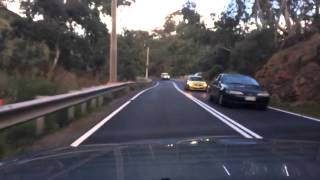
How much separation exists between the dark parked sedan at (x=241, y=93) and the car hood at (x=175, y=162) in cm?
1963

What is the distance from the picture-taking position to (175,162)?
4398 millimetres

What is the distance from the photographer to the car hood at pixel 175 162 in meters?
3.98

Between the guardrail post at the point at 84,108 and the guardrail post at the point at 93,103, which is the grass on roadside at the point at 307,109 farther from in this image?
the guardrail post at the point at 84,108

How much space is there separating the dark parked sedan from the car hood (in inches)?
773

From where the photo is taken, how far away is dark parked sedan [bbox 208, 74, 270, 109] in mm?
24984

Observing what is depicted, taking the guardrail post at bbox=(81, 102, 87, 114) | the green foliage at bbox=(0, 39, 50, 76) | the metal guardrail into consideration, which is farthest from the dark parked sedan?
the green foliage at bbox=(0, 39, 50, 76)

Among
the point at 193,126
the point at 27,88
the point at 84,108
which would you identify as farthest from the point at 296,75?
the point at 193,126

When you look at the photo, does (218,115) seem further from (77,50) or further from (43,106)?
(77,50)

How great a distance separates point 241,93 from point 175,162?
68.5 ft

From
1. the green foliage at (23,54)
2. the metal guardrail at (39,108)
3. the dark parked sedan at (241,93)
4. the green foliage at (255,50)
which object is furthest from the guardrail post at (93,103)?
the green foliage at (255,50)

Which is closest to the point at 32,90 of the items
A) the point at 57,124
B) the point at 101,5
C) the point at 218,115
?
the point at 57,124

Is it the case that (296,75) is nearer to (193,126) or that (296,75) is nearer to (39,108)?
(193,126)

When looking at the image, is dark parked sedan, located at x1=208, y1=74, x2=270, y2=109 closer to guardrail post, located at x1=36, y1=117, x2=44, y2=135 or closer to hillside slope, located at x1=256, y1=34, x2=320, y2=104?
hillside slope, located at x1=256, y1=34, x2=320, y2=104

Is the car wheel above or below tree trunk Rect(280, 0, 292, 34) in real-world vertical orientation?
below
